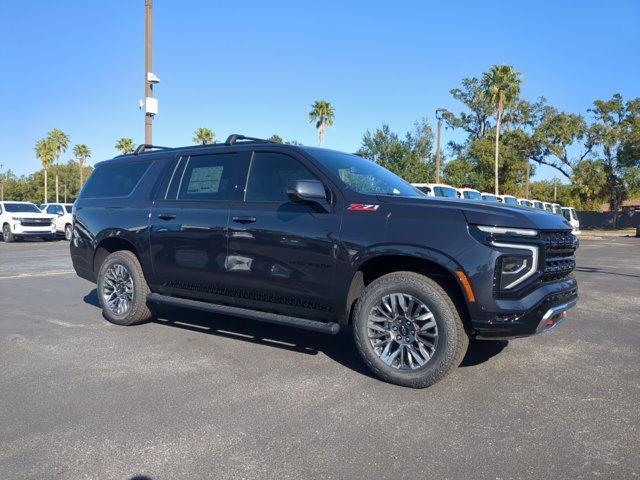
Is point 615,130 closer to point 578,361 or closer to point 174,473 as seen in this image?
point 578,361

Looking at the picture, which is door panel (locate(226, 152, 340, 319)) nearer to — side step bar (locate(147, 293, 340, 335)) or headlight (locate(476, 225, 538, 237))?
side step bar (locate(147, 293, 340, 335))

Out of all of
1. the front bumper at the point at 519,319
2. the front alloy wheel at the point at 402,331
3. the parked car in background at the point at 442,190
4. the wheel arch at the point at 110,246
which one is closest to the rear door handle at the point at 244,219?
the front alloy wheel at the point at 402,331

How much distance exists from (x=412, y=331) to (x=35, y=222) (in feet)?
72.0

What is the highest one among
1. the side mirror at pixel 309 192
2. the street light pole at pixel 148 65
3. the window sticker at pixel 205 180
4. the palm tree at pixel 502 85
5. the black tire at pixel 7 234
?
the palm tree at pixel 502 85

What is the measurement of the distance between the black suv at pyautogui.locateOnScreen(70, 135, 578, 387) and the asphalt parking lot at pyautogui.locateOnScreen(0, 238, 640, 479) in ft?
1.38

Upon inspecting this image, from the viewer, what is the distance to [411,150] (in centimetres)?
4453

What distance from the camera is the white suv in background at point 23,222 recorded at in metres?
21.7

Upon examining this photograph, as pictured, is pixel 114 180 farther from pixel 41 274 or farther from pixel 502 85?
pixel 502 85

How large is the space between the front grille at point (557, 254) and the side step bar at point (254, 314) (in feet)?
5.65

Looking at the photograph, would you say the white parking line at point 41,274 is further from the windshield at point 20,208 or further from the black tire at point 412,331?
the windshield at point 20,208

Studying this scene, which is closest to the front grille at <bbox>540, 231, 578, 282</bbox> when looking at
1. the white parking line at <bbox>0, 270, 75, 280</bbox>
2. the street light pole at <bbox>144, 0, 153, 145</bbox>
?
the white parking line at <bbox>0, 270, 75, 280</bbox>

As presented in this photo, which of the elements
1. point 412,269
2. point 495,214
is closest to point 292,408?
point 412,269

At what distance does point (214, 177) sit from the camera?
557 centimetres

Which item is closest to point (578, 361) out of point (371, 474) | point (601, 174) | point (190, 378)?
point (371, 474)
